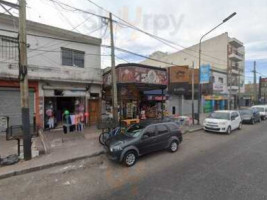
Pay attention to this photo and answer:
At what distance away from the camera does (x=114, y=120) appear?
10.3 meters

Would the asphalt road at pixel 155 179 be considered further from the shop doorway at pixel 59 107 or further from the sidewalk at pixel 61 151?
the shop doorway at pixel 59 107

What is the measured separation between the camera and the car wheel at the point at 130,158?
6.53m

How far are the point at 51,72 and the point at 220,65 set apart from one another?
3009 centimetres

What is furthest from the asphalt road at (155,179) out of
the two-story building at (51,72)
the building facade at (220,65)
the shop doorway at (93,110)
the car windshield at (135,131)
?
the building facade at (220,65)

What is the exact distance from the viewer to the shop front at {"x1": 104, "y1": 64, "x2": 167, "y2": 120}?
37.5 ft

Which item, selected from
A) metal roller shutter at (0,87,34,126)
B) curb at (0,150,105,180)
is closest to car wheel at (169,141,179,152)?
curb at (0,150,105,180)

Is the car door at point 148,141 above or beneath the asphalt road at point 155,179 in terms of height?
above

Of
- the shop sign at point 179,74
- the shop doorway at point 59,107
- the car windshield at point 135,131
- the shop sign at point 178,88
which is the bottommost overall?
the car windshield at point 135,131

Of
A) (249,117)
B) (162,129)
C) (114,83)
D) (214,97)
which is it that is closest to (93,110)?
(114,83)

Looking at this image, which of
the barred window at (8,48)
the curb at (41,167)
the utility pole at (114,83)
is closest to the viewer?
the curb at (41,167)

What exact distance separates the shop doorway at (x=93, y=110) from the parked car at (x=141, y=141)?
295 inches

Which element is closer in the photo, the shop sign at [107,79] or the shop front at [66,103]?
the shop front at [66,103]

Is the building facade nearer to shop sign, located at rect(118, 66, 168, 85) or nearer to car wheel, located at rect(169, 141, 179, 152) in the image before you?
shop sign, located at rect(118, 66, 168, 85)

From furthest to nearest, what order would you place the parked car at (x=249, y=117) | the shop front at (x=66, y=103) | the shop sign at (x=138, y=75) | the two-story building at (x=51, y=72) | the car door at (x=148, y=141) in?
1. the parked car at (x=249, y=117)
2. the shop front at (x=66, y=103)
3. the shop sign at (x=138, y=75)
4. the two-story building at (x=51, y=72)
5. the car door at (x=148, y=141)
